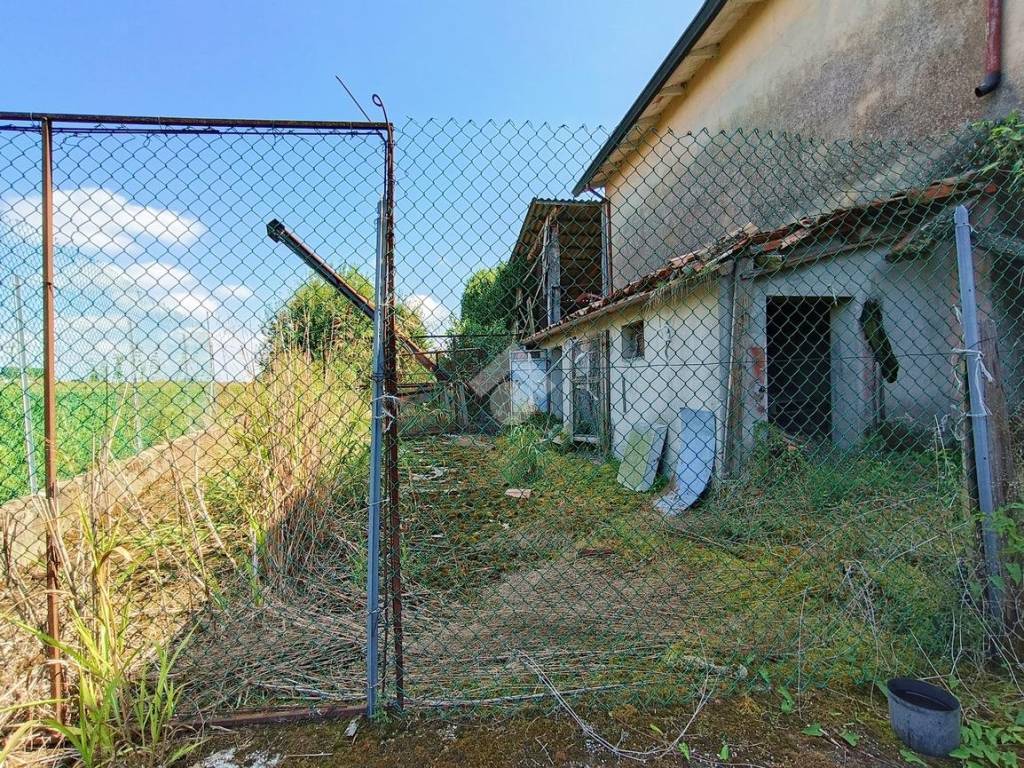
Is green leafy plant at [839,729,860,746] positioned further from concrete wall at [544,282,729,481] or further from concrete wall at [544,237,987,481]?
concrete wall at [544,237,987,481]

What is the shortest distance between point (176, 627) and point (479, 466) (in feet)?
16.5

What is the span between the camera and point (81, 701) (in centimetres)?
148

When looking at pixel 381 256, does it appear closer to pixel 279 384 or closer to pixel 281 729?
pixel 281 729

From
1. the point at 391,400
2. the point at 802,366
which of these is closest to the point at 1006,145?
the point at 802,366

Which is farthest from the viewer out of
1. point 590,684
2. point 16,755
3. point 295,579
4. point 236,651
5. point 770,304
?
point 770,304

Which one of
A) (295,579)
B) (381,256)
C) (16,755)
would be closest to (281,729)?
(16,755)

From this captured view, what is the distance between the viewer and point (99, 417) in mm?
2590

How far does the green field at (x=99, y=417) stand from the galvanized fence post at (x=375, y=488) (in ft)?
3.00

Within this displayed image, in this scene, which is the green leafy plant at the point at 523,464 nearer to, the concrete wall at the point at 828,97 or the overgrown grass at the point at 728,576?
the overgrown grass at the point at 728,576

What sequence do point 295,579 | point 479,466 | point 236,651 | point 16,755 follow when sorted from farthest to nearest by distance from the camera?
point 479,466
point 295,579
point 236,651
point 16,755

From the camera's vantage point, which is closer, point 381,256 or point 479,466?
point 381,256

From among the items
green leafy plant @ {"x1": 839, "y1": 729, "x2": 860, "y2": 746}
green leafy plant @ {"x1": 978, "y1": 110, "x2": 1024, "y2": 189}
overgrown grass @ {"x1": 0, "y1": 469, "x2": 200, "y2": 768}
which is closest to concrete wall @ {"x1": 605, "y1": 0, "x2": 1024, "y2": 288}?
green leafy plant @ {"x1": 978, "y1": 110, "x2": 1024, "y2": 189}

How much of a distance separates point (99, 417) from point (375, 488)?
1977mm

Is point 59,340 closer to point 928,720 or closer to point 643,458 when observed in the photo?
point 928,720
